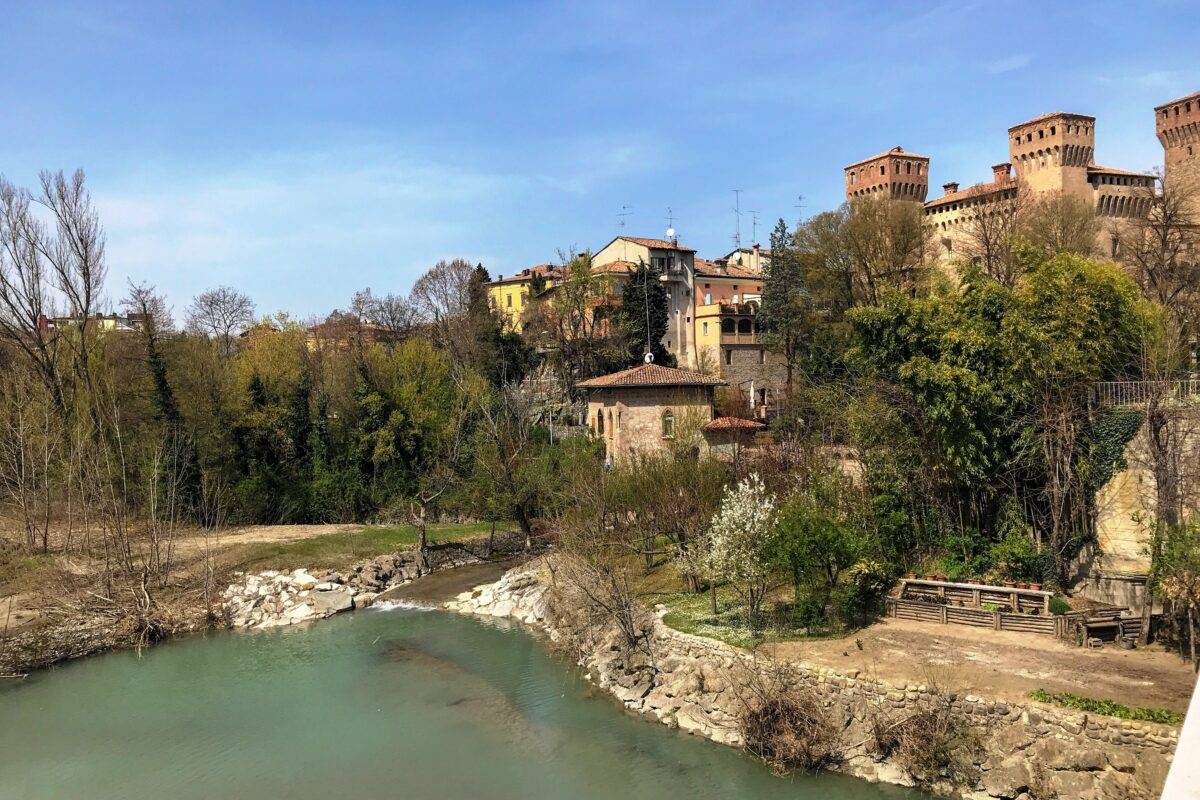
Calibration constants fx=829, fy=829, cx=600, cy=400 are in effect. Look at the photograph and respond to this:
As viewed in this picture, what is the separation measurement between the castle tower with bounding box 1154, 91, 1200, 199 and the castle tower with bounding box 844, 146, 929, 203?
13435 mm

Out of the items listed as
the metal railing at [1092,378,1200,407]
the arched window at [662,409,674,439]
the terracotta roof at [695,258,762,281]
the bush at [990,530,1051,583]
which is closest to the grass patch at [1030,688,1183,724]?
the bush at [990,530,1051,583]

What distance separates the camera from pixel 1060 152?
152 feet

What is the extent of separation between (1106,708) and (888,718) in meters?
3.30

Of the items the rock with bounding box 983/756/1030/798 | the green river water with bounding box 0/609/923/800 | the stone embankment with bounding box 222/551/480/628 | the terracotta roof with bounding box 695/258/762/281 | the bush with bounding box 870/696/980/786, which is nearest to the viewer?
the rock with bounding box 983/756/1030/798

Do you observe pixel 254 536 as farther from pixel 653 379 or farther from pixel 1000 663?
pixel 1000 663

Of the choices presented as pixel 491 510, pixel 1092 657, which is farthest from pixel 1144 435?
pixel 491 510

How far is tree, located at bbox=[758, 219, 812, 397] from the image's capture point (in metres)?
41.8

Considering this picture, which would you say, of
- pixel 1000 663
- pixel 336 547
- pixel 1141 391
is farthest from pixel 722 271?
pixel 1000 663

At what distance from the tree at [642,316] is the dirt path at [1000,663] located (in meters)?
29.6

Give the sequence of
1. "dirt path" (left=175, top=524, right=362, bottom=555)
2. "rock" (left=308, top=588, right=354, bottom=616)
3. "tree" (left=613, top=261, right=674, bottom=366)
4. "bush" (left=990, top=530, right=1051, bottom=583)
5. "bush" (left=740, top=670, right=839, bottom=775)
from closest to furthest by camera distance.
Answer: "bush" (left=740, top=670, right=839, bottom=775)
"bush" (left=990, top=530, right=1051, bottom=583)
"rock" (left=308, top=588, right=354, bottom=616)
"dirt path" (left=175, top=524, right=362, bottom=555)
"tree" (left=613, top=261, right=674, bottom=366)

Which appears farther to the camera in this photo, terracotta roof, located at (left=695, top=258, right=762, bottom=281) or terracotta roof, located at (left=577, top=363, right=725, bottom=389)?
terracotta roof, located at (left=695, top=258, right=762, bottom=281)

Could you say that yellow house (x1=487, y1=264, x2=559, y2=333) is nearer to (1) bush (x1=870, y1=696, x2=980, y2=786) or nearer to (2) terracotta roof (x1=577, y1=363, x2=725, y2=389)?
(2) terracotta roof (x1=577, y1=363, x2=725, y2=389)

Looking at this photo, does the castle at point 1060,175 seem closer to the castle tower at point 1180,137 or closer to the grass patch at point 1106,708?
the castle tower at point 1180,137

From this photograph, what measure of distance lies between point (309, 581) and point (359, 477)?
11813mm
